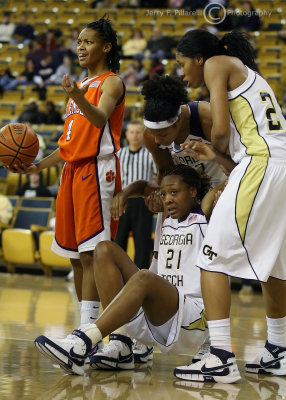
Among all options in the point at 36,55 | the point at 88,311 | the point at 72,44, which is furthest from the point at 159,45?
the point at 88,311

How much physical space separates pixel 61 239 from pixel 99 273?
1.98ft

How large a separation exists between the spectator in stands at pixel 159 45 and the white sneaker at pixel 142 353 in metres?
9.91

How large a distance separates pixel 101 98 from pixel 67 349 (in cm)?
135

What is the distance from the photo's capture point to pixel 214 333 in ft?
10.3

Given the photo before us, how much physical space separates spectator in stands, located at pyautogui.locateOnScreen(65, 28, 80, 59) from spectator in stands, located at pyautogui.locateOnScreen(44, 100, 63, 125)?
2.69m

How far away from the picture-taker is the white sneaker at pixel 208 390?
287 cm

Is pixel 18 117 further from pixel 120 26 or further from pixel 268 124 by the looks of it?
pixel 268 124

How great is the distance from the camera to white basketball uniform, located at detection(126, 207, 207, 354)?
328cm

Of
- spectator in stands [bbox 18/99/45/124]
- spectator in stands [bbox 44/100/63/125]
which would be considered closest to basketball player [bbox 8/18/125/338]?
spectator in stands [bbox 44/100/63/125]

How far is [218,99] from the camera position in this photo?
3.14 meters

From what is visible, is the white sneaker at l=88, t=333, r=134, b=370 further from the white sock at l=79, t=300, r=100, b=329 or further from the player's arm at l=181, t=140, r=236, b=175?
the player's arm at l=181, t=140, r=236, b=175

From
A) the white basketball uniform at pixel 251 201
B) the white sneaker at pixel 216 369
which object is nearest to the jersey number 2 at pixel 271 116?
the white basketball uniform at pixel 251 201

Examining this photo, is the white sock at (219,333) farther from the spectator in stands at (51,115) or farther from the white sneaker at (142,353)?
the spectator in stands at (51,115)

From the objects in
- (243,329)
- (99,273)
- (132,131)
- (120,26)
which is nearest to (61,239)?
(99,273)
